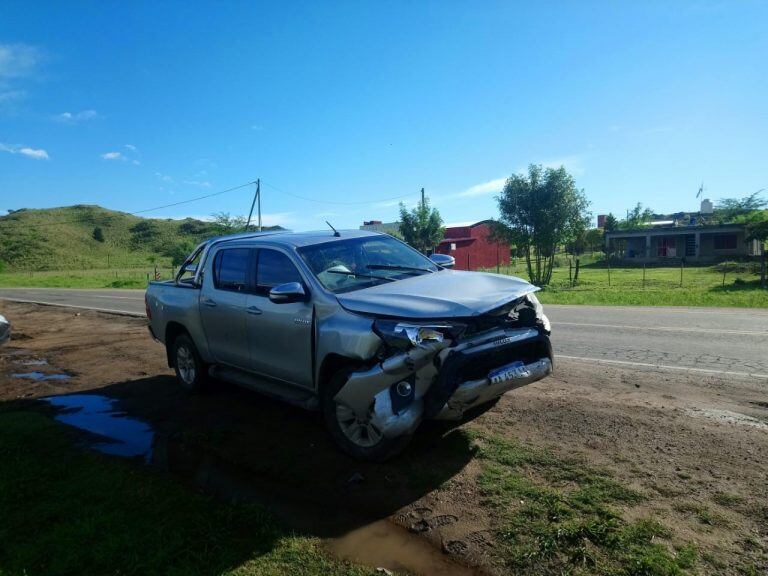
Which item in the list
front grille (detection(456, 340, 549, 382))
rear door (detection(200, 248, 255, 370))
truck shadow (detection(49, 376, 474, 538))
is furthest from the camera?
rear door (detection(200, 248, 255, 370))

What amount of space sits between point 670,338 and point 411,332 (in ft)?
24.2

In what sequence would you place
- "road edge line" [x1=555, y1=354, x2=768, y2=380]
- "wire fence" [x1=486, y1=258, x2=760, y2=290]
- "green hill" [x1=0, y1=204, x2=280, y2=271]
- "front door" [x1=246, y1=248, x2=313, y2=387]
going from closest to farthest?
"front door" [x1=246, y1=248, x2=313, y2=387] → "road edge line" [x1=555, y1=354, x2=768, y2=380] → "wire fence" [x1=486, y1=258, x2=760, y2=290] → "green hill" [x1=0, y1=204, x2=280, y2=271]

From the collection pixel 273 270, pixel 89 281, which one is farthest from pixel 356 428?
pixel 89 281

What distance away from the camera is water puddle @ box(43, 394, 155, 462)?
4754mm

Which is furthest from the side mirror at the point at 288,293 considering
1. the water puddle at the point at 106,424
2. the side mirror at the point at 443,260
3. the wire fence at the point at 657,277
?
the wire fence at the point at 657,277

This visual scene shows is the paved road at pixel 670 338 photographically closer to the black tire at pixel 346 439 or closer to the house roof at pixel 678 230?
the black tire at pixel 346 439

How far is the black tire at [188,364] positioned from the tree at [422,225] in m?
33.2

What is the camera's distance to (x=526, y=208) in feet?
91.6

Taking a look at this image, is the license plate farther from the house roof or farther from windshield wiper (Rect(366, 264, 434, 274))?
the house roof

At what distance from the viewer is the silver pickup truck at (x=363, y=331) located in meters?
3.72

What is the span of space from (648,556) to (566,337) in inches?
278

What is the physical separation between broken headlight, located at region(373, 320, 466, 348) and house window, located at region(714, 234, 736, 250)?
49.9 metres

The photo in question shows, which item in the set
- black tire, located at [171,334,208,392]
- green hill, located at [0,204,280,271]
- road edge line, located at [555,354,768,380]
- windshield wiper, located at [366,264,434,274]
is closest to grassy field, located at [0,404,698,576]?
windshield wiper, located at [366,264,434,274]

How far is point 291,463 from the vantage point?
167 inches
